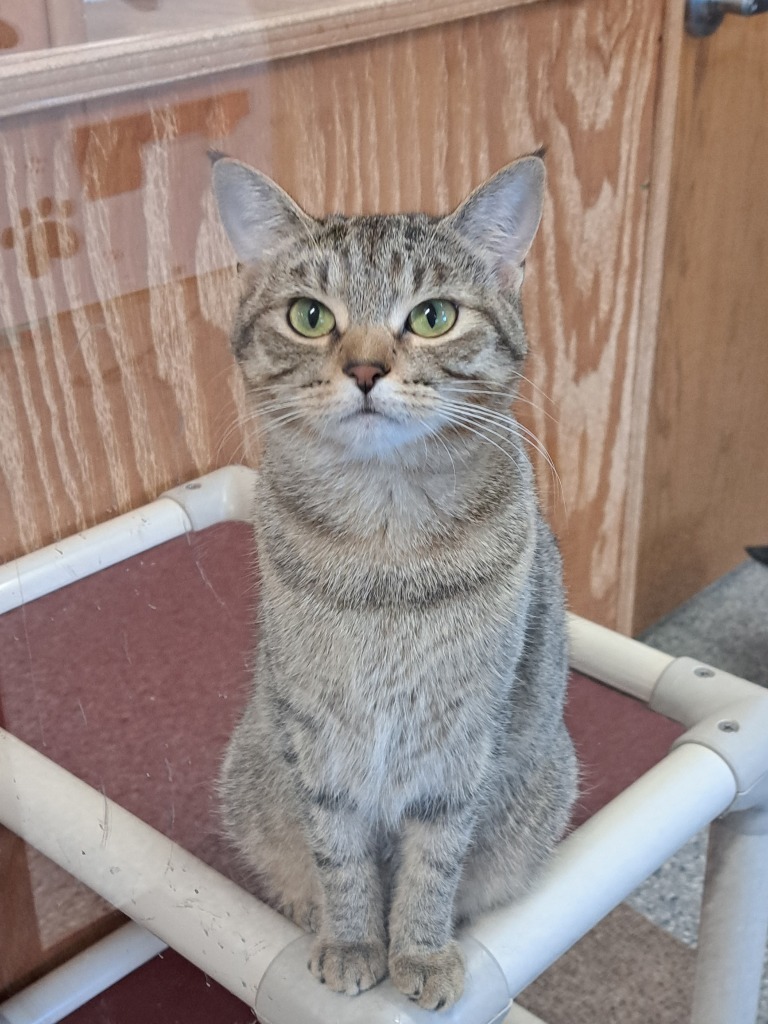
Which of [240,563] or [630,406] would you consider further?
[630,406]

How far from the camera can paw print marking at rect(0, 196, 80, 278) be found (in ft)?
1.70

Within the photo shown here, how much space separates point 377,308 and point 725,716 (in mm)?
360

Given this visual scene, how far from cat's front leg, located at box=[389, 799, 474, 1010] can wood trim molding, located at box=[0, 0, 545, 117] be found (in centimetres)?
37

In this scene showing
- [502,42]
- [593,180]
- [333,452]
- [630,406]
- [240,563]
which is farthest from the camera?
[630,406]

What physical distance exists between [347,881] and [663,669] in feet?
0.99

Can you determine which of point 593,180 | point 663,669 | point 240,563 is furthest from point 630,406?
point 240,563

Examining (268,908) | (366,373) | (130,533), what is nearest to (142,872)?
(268,908)

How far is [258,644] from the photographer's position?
23.9 inches

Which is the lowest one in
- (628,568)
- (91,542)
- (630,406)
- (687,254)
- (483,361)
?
(628,568)

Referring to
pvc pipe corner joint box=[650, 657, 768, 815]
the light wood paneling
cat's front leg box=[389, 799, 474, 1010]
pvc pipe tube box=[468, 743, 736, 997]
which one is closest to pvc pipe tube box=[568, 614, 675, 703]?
Result: pvc pipe corner joint box=[650, 657, 768, 815]

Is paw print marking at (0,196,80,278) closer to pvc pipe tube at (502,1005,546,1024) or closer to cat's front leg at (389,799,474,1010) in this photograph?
cat's front leg at (389,799,474,1010)

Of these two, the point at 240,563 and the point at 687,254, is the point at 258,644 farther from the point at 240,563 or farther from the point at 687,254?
the point at 687,254

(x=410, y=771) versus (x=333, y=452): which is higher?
(x=333, y=452)

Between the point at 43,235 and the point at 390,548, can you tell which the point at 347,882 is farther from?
the point at 43,235
